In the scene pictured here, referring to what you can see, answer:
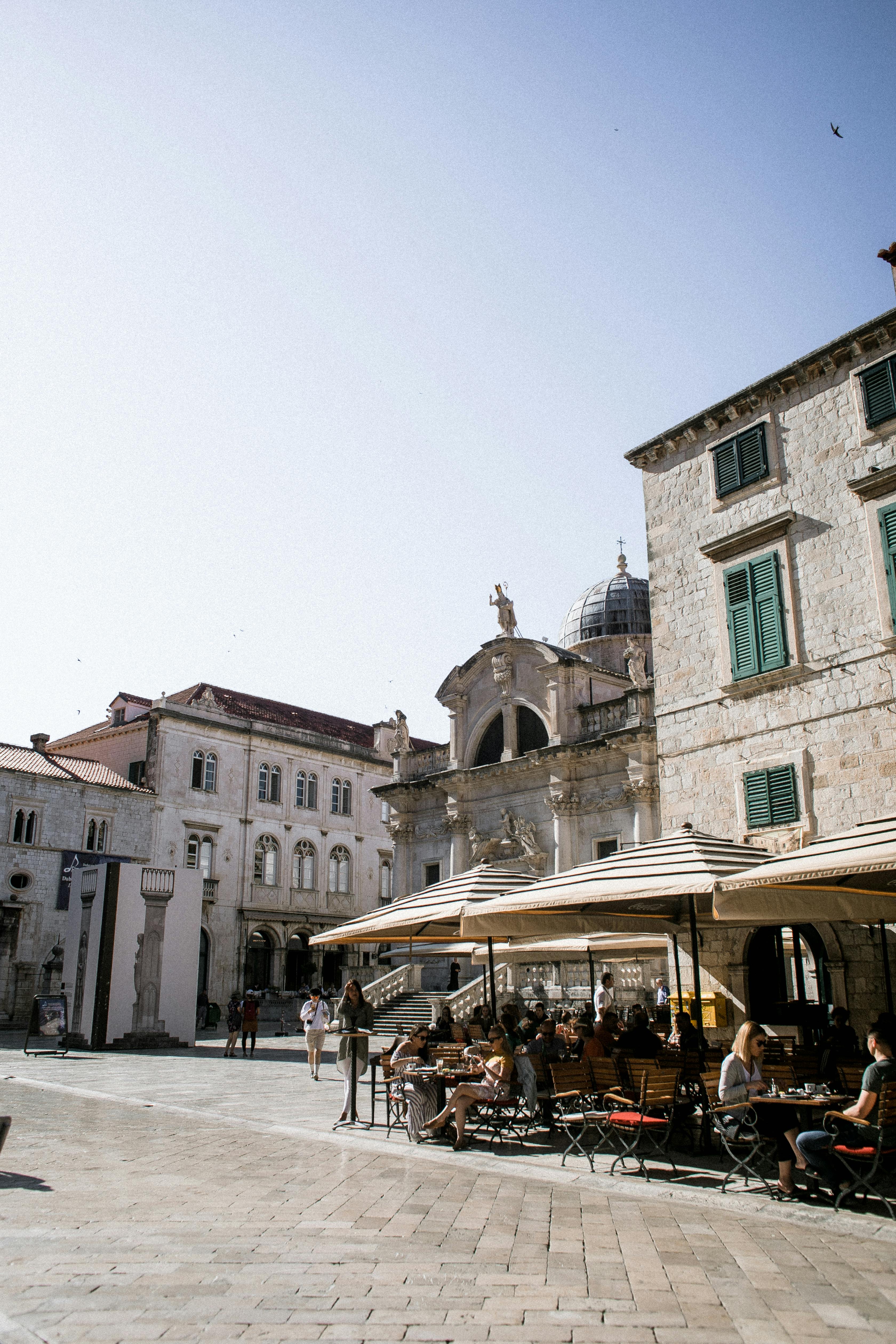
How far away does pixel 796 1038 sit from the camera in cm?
1505

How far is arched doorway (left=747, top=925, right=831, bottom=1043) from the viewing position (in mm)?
15359

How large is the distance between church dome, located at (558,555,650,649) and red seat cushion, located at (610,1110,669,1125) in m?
31.3

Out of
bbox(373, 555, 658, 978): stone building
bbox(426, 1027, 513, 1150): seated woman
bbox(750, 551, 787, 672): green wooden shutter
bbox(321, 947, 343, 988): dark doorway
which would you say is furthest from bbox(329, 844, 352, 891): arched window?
bbox(426, 1027, 513, 1150): seated woman

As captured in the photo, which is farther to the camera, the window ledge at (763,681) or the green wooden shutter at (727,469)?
the green wooden shutter at (727,469)

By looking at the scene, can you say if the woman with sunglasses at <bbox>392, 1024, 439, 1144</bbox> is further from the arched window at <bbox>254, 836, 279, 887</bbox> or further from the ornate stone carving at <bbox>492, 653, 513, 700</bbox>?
the arched window at <bbox>254, 836, 279, 887</bbox>

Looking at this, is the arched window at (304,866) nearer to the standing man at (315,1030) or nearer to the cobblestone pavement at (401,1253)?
the standing man at (315,1030)

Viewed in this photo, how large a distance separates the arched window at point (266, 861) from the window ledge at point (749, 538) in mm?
33420

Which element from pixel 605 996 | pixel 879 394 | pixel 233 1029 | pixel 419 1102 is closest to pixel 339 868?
pixel 233 1029

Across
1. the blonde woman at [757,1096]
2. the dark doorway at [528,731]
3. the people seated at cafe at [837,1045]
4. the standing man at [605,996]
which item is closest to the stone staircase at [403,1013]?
the standing man at [605,996]

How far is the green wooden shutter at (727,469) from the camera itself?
58.7ft

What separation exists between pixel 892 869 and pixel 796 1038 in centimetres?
708

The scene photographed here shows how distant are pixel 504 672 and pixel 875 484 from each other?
19260 mm

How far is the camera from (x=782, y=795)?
15883 mm

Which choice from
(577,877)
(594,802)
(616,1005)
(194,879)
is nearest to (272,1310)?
(577,877)
